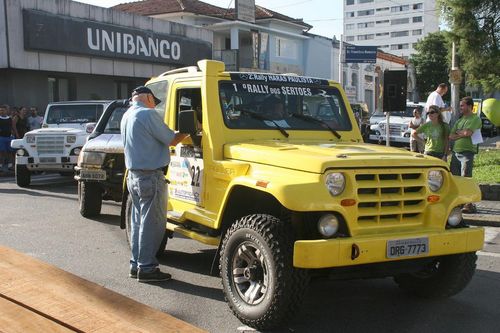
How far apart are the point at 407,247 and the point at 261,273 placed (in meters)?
1.12

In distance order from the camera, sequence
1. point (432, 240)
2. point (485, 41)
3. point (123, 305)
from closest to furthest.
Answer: point (123, 305) → point (432, 240) → point (485, 41)

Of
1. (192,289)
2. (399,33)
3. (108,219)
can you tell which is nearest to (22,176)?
(108,219)

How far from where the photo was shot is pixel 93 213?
9.09 meters

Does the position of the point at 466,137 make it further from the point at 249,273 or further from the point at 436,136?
the point at 249,273

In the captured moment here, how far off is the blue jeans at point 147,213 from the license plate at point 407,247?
2.29 meters

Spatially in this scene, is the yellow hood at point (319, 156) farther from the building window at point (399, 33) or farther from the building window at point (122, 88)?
the building window at point (399, 33)

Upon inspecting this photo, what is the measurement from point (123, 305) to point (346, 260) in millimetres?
1543

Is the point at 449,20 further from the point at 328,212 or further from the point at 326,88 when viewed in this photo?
the point at 328,212

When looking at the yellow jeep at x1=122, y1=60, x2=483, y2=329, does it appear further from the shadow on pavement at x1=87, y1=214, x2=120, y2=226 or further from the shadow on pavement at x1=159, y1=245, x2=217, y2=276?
the shadow on pavement at x1=87, y1=214, x2=120, y2=226

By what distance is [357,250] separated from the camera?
4.02 m

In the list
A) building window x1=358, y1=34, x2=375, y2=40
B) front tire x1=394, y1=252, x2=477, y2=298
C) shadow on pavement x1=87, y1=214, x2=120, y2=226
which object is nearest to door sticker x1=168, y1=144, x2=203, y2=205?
front tire x1=394, y1=252, x2=477, y2=298

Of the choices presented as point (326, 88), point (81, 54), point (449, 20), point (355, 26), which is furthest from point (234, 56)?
point (355, 26)

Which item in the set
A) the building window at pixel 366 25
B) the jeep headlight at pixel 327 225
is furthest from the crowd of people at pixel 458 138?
the building window at pixel 366 25

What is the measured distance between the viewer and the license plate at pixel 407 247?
418 centimetres
